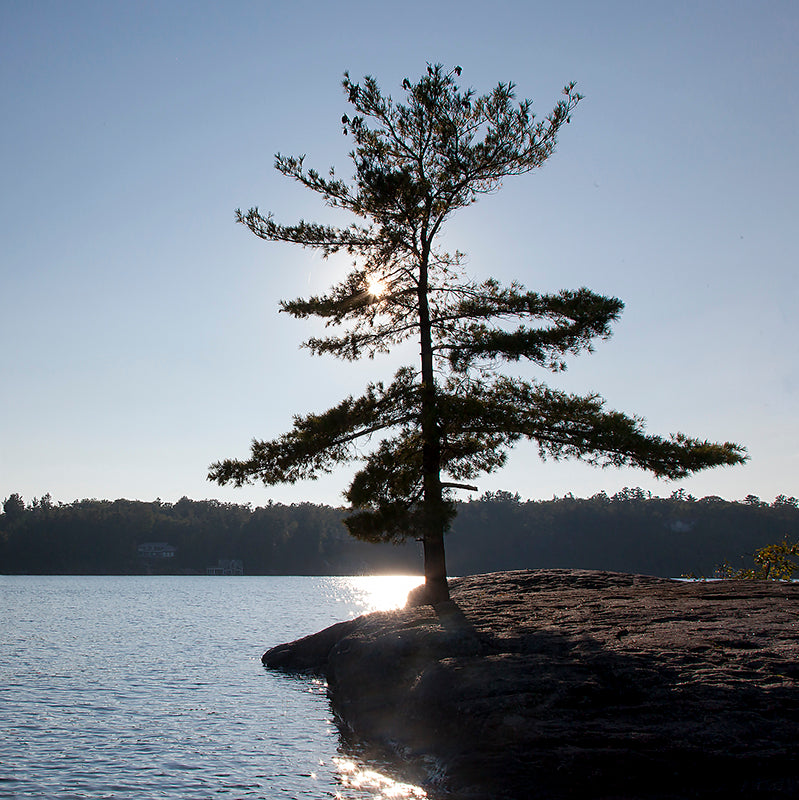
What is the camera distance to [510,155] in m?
19.1

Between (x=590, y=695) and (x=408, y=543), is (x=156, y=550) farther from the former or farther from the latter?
(x=590, y=695)

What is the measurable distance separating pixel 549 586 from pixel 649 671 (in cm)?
991

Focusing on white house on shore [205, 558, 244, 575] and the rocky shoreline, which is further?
white house on shore [205, 558, 244, 575]

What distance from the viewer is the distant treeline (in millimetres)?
143625

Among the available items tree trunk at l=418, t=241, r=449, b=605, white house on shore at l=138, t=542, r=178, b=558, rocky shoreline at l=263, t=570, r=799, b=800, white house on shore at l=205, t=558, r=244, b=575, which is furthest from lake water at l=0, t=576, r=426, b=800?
white house on shore at l=138, t=542, r=178, b=558

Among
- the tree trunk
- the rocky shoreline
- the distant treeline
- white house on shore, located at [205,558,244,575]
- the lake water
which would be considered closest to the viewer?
the rocky shoreline

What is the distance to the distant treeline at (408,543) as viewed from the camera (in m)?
144

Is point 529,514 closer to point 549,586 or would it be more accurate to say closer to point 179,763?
point 549,586

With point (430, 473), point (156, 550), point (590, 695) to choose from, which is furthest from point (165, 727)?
point (156, 550)

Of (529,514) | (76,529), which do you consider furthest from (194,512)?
(529,514)

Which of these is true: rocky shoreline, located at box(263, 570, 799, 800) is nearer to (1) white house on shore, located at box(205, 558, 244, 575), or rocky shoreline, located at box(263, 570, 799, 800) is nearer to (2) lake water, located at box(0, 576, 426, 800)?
(2) lake water, located at box(0, 576, 426, 800)

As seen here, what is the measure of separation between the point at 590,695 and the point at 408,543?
13926cm

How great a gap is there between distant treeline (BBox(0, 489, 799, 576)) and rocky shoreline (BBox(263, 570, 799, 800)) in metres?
135

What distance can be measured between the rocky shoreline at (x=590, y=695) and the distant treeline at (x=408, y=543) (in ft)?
442
